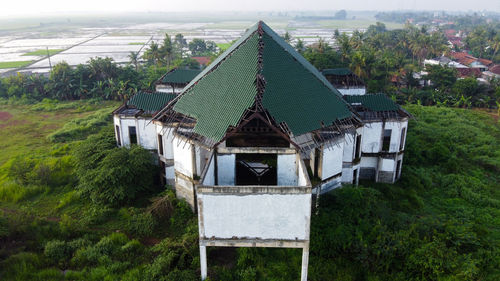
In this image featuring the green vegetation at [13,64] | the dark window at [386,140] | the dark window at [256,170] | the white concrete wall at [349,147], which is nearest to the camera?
the dark window at [256,170]

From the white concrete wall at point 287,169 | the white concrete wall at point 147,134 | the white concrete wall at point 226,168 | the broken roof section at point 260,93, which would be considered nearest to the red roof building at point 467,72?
the broken roof section at point 260,93

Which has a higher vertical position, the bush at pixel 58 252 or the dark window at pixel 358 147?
the dark window at pixel 358 147

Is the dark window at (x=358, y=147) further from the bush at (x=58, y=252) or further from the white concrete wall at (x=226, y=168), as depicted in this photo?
the bush at (x=58, y=252)

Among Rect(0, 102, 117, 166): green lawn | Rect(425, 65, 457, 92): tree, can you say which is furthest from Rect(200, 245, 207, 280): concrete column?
Rect(425, 65, 457, 92): tree

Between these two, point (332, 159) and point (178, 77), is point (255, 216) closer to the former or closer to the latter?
point (332, 159)

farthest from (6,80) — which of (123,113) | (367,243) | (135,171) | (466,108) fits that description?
(466,108)
